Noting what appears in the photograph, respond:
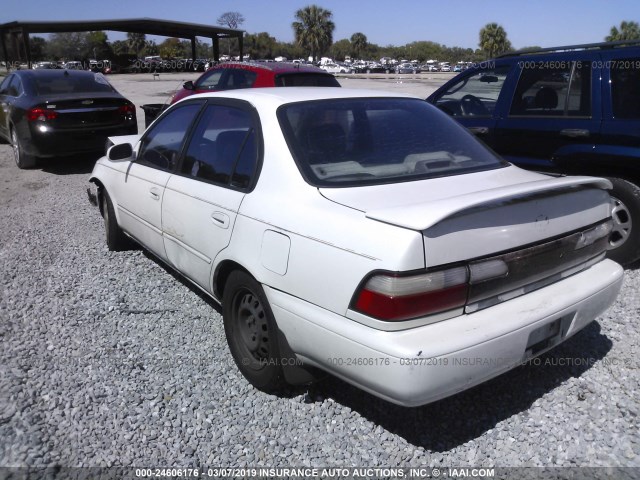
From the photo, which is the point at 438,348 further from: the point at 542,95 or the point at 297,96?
the point at 542,95

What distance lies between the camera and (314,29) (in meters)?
89.2

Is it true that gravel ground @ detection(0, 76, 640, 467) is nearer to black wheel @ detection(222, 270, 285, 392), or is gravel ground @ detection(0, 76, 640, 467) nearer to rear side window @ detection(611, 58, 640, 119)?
black wheel @ detection(222, 270, 285, 392)

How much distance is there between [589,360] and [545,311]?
1080 millimetres

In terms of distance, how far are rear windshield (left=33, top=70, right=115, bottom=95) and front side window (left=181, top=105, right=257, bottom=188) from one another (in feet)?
21.1

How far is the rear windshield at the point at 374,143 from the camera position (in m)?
2.84

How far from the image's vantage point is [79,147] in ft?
27.9

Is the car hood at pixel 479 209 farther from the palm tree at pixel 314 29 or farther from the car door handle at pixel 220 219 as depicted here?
the palm tree at pixel 314 29

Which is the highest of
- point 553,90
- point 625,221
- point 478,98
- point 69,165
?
→ point 553,90

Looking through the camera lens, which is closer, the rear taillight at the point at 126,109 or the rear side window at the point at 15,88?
the rear taillight at the point at 126,109

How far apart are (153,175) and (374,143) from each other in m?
1.75

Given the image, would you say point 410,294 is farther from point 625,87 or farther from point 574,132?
point 625,87

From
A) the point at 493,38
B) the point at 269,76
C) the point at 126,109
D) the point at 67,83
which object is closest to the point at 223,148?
the point at 269,76

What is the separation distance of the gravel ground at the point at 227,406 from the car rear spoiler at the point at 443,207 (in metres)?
1.13

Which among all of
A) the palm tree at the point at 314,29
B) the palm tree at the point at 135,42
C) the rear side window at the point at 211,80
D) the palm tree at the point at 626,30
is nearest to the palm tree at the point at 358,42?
the palm tree at the point at 314,29
